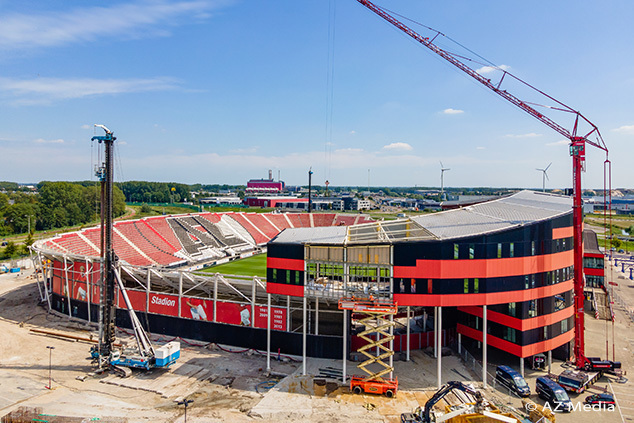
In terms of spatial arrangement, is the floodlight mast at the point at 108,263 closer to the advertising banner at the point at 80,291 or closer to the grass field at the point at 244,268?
the advertising banner at the point at 80,291

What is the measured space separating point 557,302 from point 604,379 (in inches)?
280

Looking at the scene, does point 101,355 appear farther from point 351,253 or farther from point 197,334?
point 351,253

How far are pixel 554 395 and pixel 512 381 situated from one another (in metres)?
3.05

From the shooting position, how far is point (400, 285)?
3095 centimetres

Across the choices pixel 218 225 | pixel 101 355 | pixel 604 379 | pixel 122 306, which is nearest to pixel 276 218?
pixel 218 225

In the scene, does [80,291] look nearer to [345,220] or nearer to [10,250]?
[10,250]

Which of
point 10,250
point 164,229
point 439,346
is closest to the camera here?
point 439,346

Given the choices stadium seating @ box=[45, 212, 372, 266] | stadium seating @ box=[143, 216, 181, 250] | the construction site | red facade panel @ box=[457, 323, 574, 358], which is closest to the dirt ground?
the construction site

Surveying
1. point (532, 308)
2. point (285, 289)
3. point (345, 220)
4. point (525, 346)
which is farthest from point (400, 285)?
point (345, 220)

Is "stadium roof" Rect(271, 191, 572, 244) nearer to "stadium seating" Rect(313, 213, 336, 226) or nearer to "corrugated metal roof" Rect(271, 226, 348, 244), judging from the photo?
"corrugated metal roof" Rect(271, 226, 348, 244)

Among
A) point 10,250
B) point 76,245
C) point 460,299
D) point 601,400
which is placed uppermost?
point 76,245

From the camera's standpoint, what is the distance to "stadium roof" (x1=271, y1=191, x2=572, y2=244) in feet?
105

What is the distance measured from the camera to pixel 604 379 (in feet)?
108

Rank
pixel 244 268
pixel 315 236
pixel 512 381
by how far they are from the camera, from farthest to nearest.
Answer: pixel 244 268 < pixel 315 236 < pixel 512 381
